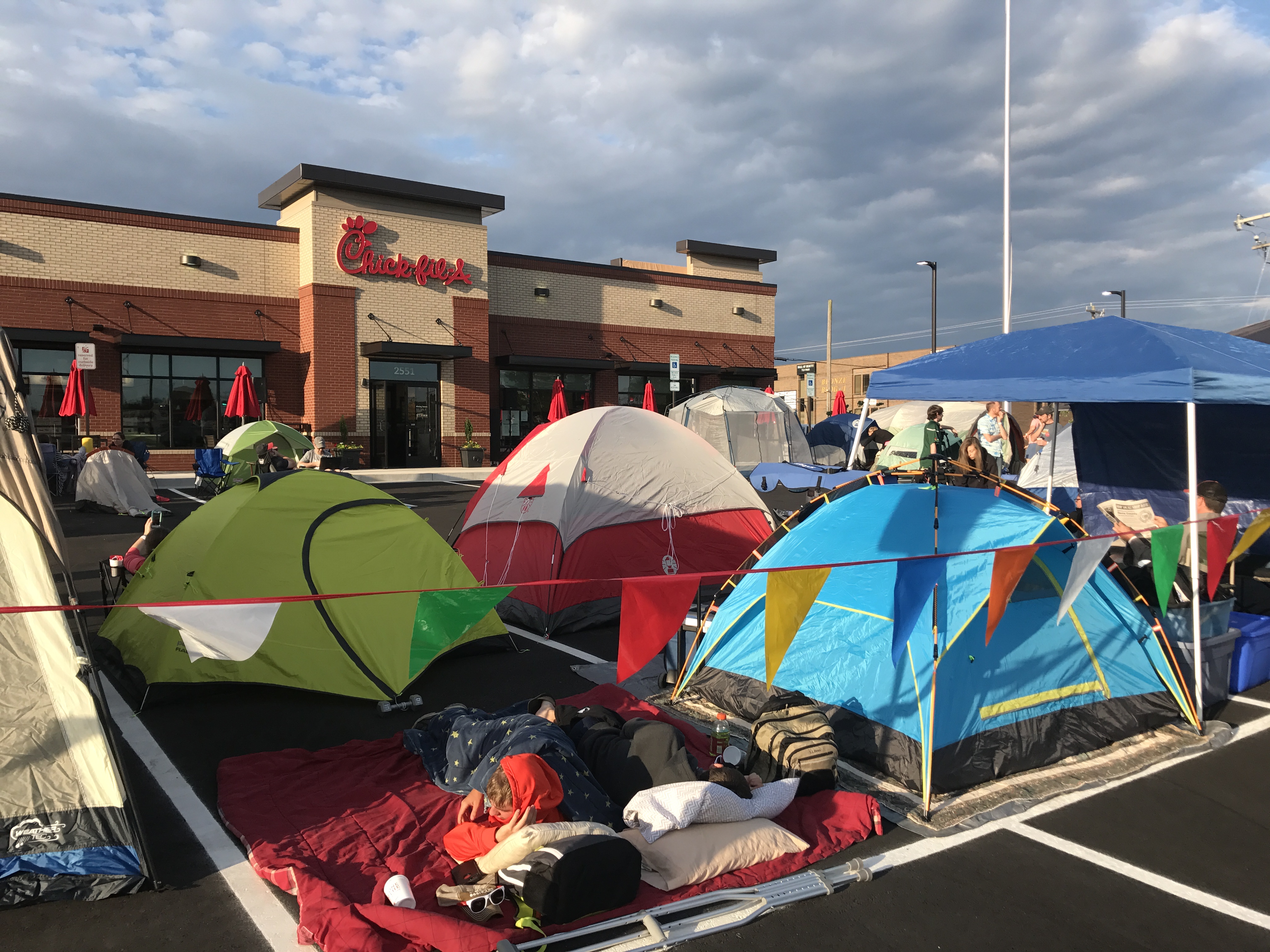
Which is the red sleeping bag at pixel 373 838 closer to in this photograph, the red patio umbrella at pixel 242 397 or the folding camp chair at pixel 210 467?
the folding camp chair at pixel 210 467

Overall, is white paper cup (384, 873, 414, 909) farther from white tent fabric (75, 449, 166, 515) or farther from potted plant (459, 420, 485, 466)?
potted plant (459, 420, 485, 466)

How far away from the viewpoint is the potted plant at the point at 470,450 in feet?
90.5

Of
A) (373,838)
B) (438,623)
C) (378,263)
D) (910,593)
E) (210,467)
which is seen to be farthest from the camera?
(378,263)

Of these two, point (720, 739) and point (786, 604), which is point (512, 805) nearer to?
point (720, 739)

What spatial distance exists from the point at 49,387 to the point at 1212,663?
83.6ft

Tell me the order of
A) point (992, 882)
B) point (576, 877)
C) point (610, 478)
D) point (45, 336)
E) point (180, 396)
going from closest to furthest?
point (576, 877) → point (992, 882) → point (610, 478) → point (45, 336) → point (180, 396)

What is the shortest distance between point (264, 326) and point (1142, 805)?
82.5ft

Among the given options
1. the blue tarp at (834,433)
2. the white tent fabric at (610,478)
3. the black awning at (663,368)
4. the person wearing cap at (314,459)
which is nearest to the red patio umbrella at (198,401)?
the person wearing cap at (314,459)

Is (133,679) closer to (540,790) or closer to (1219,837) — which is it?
(540,790)

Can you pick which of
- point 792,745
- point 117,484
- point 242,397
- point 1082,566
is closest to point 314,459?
point 117,484

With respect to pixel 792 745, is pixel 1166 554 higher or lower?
higher

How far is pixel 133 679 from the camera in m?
6.20

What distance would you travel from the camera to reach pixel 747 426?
24.5 meters

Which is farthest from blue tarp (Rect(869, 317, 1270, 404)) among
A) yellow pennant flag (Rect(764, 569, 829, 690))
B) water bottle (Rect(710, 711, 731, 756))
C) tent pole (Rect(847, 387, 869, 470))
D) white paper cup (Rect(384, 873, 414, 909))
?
white paper cup (Rect(384, 873, 414, 909))
